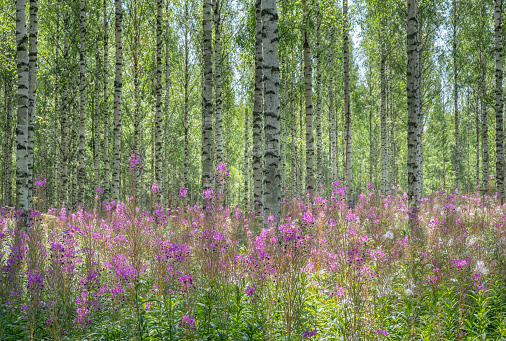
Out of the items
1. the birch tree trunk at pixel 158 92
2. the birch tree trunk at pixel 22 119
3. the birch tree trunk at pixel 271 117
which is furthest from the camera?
the birch tree trunk at pixel 158 92

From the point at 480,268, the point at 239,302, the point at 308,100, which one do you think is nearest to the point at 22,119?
the point at 239,302

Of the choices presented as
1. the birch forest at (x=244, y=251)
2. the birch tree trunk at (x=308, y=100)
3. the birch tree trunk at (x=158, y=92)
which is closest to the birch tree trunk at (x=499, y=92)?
the birch forest at (x=244, y=251)

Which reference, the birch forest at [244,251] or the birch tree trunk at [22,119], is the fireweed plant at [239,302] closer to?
the birch forest at [244,251]

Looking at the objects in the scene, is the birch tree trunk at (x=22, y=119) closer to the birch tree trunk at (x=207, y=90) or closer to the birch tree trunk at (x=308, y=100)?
the birch tree trunk at (x=207, y=90)

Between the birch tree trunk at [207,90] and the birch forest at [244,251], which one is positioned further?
the birch tree trunk at [207,90]

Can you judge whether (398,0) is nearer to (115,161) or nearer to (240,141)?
(115,161)

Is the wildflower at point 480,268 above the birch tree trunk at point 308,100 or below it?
below

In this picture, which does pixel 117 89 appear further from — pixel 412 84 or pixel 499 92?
pixel 499 92

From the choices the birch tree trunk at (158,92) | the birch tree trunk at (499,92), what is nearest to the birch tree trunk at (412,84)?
the birch tree trunk at (499,92)

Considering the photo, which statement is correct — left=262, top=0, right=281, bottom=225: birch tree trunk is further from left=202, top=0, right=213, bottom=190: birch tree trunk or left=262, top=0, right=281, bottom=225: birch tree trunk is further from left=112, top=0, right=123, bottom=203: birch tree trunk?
left=112, top=0, right=123, bottom=203: birch tree trunk

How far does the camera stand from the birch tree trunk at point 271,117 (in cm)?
613

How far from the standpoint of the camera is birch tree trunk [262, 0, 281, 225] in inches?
241

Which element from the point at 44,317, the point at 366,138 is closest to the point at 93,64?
the point at 44,317

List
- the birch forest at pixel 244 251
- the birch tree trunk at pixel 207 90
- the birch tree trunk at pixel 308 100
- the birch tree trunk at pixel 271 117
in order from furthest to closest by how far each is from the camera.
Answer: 1. the birch tree trunk at pixel 308 100
2. the birch tree trunk at pixel 207 90
3. the birch tree trunk at pixel 271 117
4. the birch forest at pixel 244 251
